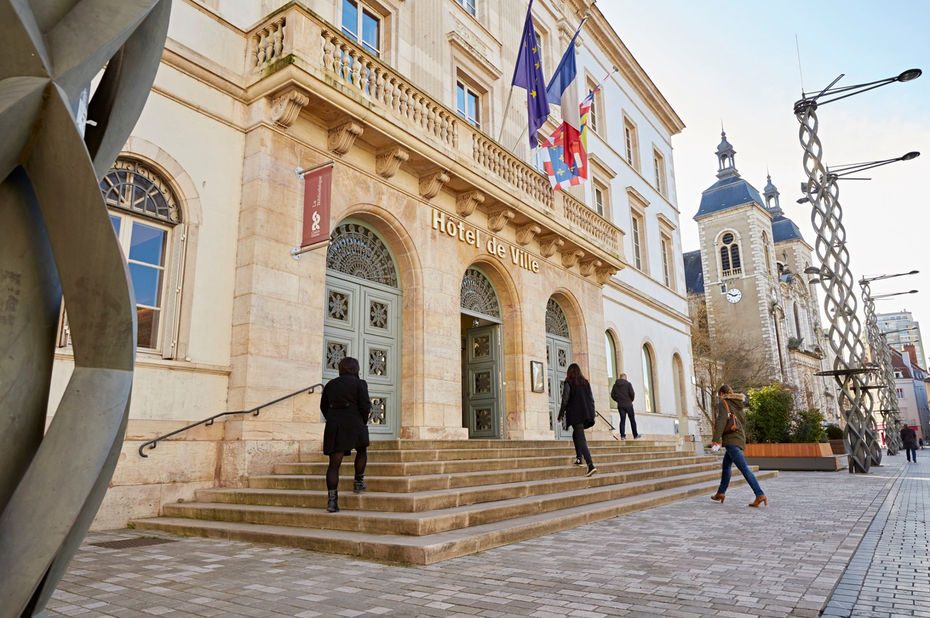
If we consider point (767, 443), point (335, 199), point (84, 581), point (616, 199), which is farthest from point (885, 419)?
point (84, 581)

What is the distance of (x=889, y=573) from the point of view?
4.52 meters

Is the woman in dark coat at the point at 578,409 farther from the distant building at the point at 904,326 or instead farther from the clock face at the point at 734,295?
the distant building at the point at 904,326

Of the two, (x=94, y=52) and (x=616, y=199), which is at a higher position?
(x=616, y=199)

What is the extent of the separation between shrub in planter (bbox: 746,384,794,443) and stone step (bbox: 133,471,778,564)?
13.3 meters

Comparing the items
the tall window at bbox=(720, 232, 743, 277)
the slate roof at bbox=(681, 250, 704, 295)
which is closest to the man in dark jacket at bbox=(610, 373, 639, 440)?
the tall window at bbox=(720, 232, 743, 277)

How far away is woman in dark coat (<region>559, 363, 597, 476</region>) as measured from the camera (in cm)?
968

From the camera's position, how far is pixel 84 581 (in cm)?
445

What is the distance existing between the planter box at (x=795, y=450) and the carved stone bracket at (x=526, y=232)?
396 inches

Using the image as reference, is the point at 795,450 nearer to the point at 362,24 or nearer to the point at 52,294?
the point at 362,24

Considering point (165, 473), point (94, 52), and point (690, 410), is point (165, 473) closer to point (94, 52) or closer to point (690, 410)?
point (94, 52)

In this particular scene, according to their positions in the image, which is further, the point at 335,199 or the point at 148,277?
the point at 335,199

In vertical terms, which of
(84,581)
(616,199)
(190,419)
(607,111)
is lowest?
(84,581)

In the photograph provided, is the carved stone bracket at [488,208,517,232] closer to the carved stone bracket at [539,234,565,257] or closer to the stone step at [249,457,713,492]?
the carved stone bracket at [539,234,565,257]

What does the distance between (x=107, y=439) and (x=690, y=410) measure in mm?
24255
